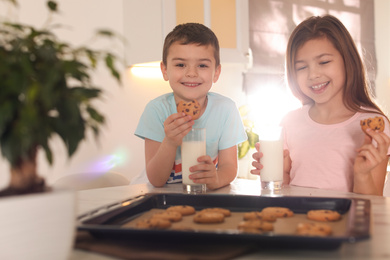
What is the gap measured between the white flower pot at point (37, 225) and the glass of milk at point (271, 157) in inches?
34.5

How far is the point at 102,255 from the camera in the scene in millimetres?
695

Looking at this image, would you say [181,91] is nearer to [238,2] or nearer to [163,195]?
[163,195]

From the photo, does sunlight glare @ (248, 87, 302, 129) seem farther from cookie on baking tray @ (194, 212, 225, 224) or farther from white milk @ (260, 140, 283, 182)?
cookie on baking tray @ (194, 212, 225, 224)

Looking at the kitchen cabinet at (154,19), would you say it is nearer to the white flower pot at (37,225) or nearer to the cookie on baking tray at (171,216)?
the cookie on baking tray at (171,216)

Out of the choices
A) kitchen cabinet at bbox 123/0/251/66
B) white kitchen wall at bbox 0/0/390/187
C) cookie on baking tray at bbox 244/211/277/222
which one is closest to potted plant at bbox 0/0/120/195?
cookie on baking tray at bbox 244/211/277/222

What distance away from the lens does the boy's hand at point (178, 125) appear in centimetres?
134

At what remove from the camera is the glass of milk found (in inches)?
54.2

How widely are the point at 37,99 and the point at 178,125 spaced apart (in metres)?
0.78

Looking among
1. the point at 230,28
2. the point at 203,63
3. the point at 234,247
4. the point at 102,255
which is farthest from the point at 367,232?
the point at 230,28

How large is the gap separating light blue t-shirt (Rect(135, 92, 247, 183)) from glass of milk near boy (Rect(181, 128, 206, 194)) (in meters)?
0.38

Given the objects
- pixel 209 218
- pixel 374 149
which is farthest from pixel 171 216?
pixel 374 149

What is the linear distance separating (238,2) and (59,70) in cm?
289

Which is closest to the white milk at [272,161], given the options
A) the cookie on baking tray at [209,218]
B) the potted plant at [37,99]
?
the cookie on baking tray at [209,218]

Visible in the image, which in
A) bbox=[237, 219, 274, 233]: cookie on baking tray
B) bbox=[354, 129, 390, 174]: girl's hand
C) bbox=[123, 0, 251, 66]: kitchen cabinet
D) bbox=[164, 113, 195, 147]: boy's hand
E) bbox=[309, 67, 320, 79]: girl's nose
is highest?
bbox=[123, 0, 251, 66]: kitchen cabinet
